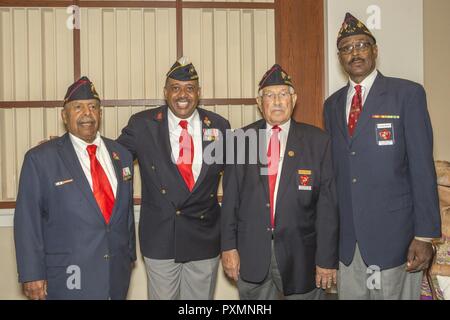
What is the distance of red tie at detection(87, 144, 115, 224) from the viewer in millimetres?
2154

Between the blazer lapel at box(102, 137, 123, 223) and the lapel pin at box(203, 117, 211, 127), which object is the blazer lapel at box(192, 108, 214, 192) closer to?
the lapel pin at box(203, 117, 211, 127)

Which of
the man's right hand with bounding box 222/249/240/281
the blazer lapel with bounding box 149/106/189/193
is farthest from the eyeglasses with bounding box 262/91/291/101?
the man's right hand with bounding box 222/249/240/281

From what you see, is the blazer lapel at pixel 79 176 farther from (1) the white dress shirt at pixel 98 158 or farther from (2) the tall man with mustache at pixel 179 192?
(2) the tall man with mustache at pixel 179 192

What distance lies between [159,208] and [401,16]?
6.90 ft

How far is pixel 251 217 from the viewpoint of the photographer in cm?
222

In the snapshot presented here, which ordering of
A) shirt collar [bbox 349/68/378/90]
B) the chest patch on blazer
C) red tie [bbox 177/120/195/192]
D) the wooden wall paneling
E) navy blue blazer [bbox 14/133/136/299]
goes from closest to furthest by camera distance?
navy blue blazer [bbox 14/133/136/299], the chest patch on blazer, shirt collar [bbox 349/68/378/90], red tie [bbox 177/120/195/192], the wooden wall paneling

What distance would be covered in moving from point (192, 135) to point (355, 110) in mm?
862

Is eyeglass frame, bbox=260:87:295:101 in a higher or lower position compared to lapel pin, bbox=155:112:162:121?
higher

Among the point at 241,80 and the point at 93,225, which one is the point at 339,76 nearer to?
the point at 241,80

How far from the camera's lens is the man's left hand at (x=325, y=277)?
2.19m

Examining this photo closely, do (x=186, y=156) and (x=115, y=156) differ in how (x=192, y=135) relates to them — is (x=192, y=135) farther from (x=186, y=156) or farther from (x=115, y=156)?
(x=115, y=156)

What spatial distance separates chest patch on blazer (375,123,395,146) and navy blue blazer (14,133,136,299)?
4.38ft

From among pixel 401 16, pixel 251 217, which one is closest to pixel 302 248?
pixel 251 217

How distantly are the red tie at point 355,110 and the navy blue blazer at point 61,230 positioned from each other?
1247 mm
